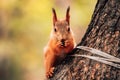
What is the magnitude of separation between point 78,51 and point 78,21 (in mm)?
7502

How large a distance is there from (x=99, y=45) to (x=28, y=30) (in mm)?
8478

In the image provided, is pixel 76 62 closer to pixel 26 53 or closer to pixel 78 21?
pixel 78 21

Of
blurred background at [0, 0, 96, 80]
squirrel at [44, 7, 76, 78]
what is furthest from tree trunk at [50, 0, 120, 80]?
blurred background at [0, 0, 96, 80]

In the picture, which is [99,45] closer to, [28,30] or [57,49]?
[57,49]

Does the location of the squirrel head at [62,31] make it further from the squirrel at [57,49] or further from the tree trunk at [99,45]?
the tree trunk at [99,45]

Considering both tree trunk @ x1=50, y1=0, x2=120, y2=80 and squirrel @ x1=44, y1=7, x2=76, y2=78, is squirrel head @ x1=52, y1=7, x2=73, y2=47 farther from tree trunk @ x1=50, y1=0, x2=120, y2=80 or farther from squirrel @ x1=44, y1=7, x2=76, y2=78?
tree trunk @ x1=50, y1=0, x2=120, y2=80

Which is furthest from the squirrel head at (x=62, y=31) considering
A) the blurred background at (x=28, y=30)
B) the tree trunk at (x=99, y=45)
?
the blurred background at (x=28, y=30)

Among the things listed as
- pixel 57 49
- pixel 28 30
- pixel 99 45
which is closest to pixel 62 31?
pixel 57 49

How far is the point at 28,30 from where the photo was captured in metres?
12.2

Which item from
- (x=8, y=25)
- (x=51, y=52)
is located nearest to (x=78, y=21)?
(x=8, y=25)

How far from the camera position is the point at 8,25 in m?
11.9

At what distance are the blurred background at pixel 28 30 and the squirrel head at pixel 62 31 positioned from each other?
7016 millimetres

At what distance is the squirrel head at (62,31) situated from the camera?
405 cm

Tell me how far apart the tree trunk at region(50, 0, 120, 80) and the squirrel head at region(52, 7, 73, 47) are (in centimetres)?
13
